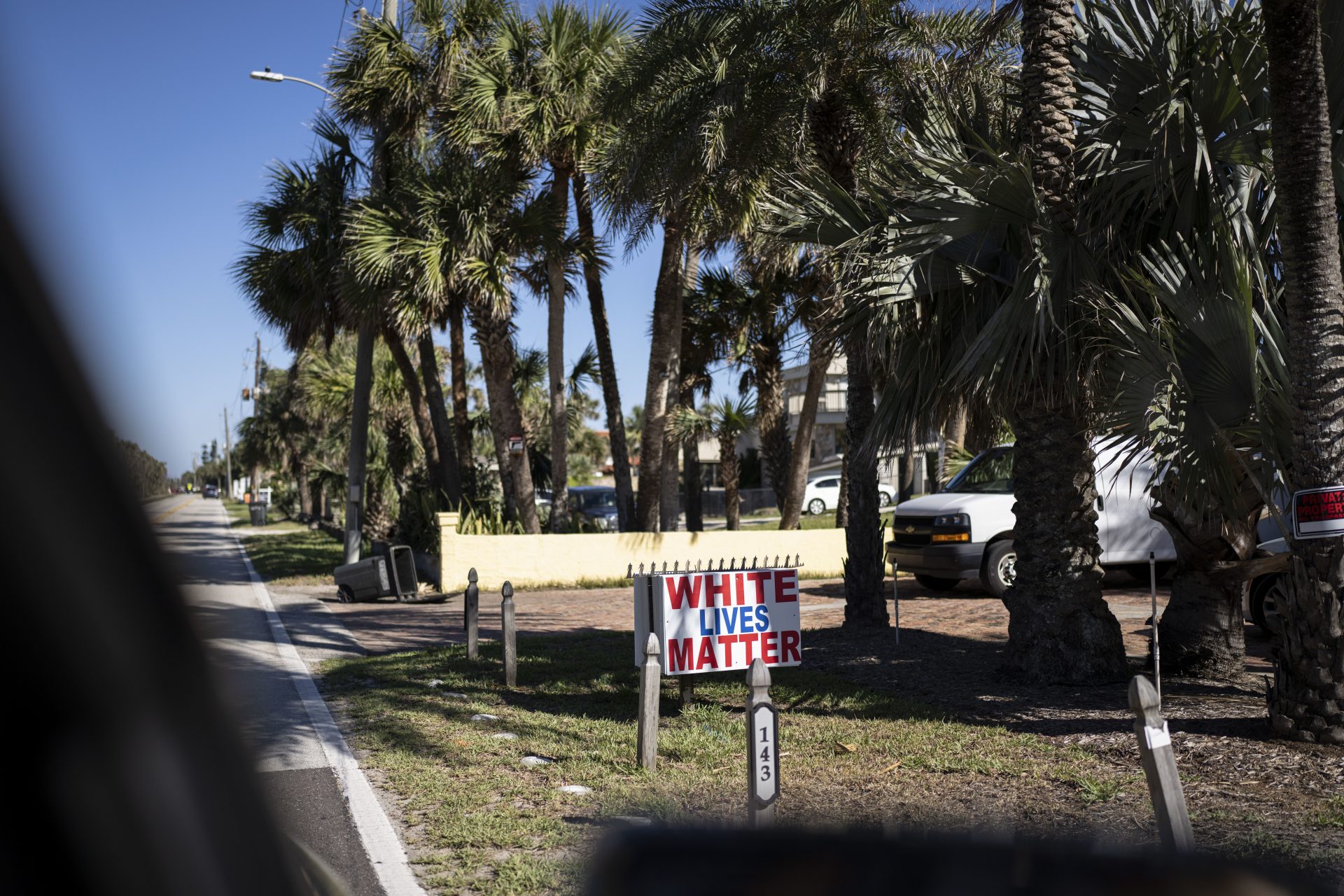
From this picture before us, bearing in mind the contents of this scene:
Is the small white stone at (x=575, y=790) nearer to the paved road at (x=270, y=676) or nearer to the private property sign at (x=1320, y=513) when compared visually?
the paved road at (x=270, y=676)

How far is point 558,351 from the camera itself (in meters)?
20.4

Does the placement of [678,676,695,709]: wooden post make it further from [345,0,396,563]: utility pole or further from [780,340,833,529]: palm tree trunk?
[345,0,396,563]: utility pole

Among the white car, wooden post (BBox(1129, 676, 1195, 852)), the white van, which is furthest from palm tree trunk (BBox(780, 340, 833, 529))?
the white car

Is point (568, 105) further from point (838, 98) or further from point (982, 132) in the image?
point (982, 132)

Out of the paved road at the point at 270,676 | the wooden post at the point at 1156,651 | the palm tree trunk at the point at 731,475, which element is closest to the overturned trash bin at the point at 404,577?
the paved road at the point at 270,676

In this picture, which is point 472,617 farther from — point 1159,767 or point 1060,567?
point 1159,767

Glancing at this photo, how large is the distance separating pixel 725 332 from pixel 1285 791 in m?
17.5

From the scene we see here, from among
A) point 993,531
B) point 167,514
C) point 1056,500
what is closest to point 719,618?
point 1056,500

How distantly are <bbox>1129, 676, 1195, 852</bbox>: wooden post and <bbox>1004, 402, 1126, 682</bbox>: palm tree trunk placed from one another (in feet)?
15.2

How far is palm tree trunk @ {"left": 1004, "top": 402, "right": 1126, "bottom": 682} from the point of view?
9.05 meters

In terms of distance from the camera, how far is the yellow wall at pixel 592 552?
1850 centimetres

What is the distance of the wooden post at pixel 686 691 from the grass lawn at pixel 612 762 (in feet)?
0.36

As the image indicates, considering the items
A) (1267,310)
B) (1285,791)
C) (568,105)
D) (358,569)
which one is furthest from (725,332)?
(1285,791)

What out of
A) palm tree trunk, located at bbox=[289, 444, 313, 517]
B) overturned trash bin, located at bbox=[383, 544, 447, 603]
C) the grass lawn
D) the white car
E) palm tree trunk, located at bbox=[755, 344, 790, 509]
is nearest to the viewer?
the grass lawn
